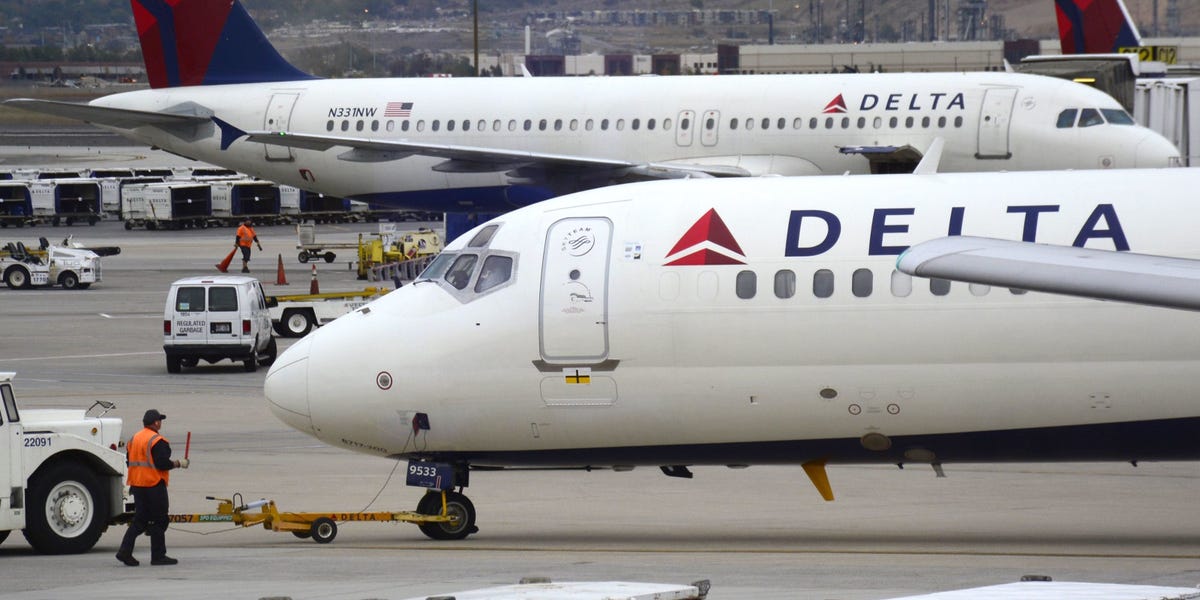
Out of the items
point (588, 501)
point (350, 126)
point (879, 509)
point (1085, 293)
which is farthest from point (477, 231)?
point (350, 126)

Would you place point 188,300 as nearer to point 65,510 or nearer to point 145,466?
point 65,510

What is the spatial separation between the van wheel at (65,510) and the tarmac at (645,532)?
0.22 m

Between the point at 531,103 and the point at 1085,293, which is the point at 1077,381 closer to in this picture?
the point at 1085,293

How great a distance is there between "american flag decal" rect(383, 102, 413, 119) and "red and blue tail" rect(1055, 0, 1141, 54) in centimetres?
2448

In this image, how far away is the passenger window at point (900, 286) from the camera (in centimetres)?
1666

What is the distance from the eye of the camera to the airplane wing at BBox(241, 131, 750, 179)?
132 feet

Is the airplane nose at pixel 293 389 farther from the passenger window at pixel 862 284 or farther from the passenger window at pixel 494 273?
the passenger window at pixel 862 284

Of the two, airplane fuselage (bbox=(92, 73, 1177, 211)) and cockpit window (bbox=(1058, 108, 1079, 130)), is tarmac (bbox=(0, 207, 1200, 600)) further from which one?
cockpit window (bbox=(1058, 108, 1079, 130))

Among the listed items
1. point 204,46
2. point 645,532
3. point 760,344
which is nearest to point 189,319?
point 204,46

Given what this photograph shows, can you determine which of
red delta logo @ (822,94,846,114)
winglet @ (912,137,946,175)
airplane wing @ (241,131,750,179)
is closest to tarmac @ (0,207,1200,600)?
winglet @ (912,137,946,175)

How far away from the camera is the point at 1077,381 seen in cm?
1630

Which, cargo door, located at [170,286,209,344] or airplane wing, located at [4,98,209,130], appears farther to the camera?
airplane wing, located at [4,98,209,130]

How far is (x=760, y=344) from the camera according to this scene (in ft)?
55.7

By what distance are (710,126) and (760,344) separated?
25.0m
